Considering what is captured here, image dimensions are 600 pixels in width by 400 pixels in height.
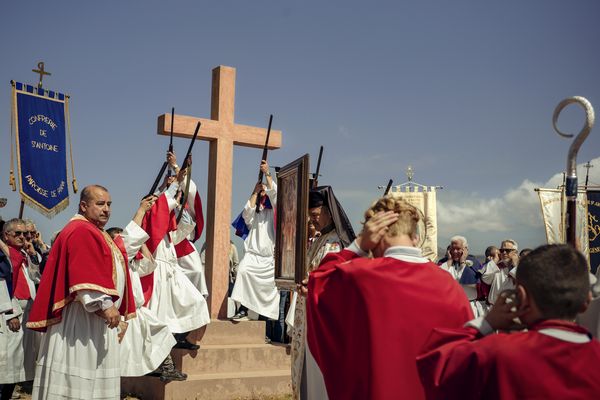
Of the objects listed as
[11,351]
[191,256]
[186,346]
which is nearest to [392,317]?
[186,346]

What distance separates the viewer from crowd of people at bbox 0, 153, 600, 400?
2303 millimetres

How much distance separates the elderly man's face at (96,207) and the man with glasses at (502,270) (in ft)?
18.6

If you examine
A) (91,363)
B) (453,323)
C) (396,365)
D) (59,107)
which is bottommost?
(91,363)

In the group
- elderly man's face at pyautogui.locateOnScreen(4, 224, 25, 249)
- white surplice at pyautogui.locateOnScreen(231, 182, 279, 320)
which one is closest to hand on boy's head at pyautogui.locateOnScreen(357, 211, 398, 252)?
elderly man's face at pyautogui.locateOnScreen(4, 224, 25, 249)

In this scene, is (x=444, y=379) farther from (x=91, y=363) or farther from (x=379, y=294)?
(x=91, y=363)

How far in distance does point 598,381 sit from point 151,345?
6.36 metres

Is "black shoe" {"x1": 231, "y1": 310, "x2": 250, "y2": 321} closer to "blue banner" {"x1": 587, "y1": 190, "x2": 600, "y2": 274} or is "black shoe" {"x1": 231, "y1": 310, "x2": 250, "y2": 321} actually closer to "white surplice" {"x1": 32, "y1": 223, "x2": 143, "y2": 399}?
"white surplice" {"x1": 32, "y1": 223, "x2": 143, "y2": 399}

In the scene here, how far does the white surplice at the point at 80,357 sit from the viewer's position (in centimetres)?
523

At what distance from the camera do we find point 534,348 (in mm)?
2227

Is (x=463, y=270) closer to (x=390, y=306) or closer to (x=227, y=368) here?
(x=227, y=368)

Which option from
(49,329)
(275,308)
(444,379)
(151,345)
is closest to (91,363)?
(49,329)

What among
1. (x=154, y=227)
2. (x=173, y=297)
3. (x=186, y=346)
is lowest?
(x=186, y=346)

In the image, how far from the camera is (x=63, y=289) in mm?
5297

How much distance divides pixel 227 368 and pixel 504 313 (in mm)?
6618
